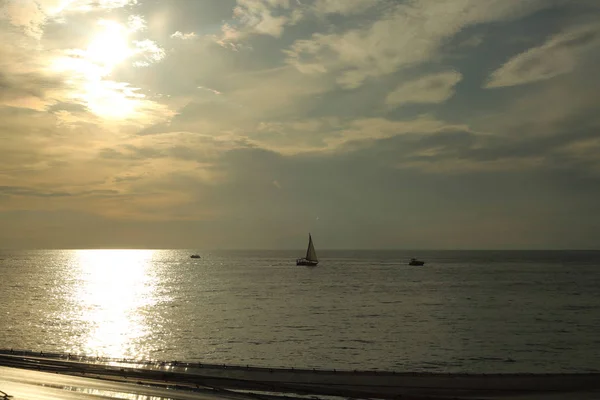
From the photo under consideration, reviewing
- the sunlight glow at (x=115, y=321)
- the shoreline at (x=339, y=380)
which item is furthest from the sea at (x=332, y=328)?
the shoreline at (x=339, y=380)

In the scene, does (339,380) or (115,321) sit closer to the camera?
(339,380)

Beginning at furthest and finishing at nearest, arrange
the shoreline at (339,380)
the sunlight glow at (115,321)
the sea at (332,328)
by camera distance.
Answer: the sunlight glow at (115,321) → the sea at (332,328) → the shoreline at (339,380)

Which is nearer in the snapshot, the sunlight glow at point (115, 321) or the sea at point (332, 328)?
the sea at point (332, 328)

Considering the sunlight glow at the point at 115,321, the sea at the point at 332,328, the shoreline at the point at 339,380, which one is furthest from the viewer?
the sunlight glow at the point at 115,321

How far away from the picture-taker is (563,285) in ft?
527

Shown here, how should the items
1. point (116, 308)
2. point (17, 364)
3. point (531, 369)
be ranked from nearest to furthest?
point (17, 364) → point (531, 369) → point (116, 308)

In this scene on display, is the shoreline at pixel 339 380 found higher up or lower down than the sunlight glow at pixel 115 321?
higher up

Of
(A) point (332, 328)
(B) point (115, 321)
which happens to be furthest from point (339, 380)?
(B) point (115, 321)

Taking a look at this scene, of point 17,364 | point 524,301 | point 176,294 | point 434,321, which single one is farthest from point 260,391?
point 176,294

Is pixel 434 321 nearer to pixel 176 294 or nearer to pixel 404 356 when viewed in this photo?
pixel 404 356

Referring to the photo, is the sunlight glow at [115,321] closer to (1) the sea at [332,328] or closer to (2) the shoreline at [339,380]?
(1) the sea at [332,328]

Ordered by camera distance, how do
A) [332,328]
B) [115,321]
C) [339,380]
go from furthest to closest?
[115,321] → [332,328] → [339,380]

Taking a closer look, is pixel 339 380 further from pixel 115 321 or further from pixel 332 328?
pixel 115 321

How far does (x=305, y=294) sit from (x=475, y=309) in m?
48.0
